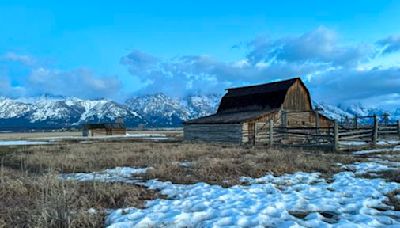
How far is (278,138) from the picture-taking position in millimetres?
30453

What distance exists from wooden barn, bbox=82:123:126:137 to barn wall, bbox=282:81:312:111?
42.8 m

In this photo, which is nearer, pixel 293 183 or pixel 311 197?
pixel 311 197

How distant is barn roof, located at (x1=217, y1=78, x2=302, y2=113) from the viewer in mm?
38469

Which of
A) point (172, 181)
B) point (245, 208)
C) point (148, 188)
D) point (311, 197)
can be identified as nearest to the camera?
point (245, 208)

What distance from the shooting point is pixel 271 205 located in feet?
24.8

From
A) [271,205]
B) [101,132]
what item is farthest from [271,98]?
[101,132]

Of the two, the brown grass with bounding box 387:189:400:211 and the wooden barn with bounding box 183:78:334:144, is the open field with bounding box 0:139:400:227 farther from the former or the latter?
the wooden barn with bounding box 183:78:334:144

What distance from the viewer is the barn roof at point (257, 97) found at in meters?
38.5

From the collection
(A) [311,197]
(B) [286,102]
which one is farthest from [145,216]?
(B) [286,102]

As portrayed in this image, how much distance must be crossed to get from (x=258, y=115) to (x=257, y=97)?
6713 millimetres

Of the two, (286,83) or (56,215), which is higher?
(286,83)

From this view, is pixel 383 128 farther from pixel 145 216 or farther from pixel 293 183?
pixel 145 216

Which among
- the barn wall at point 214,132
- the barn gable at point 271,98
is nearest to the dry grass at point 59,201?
the barn wall at point 214,132

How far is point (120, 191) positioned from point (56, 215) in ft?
8.29
